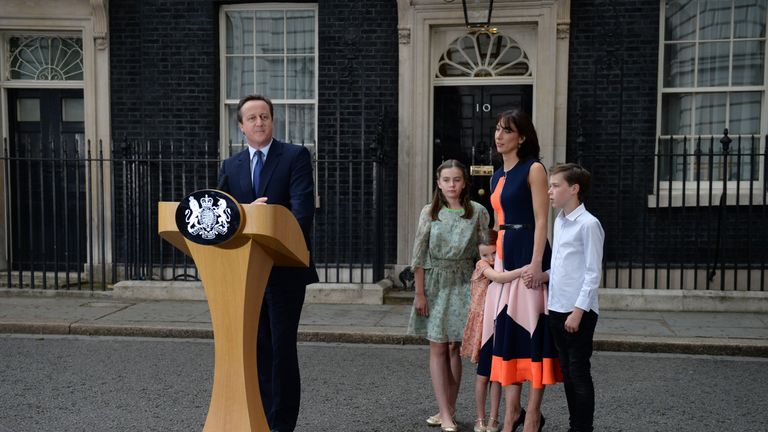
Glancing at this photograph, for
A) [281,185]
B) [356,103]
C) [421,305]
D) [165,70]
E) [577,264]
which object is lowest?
[421,305]

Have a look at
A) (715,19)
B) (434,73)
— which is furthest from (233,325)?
(715,19)

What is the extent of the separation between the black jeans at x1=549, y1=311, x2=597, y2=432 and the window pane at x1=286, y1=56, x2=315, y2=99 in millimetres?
6704

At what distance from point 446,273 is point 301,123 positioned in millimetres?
5896

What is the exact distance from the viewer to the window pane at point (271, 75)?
10.2m

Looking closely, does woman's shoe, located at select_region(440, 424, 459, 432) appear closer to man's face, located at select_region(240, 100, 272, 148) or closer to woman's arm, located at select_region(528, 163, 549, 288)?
woman's arm, located at select_region(528, 163, 549, 288)

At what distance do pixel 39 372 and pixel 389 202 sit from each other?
16.1 ft

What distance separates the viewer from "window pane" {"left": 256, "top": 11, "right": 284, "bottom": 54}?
33.2ft

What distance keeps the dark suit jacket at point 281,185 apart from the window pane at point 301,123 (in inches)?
241

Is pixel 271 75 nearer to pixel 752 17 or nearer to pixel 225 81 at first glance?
pixel 225 81

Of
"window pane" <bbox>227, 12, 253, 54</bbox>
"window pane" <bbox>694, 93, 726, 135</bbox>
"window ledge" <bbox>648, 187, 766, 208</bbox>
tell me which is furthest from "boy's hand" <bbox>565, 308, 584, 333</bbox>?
"window pane" <bbox>227, 12, 253, 54</bbox>

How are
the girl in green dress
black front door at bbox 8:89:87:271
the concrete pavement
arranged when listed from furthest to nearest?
black front door at bbox 8:89:87:271
the concrete pavement
the girl in green dress

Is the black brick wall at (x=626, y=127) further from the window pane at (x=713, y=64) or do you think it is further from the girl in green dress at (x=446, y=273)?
the girl in green dress at (x=446, y=273)

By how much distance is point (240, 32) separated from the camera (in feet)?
33.5

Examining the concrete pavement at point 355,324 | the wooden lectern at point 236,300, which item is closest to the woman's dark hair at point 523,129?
the wooden lectern at point 236,300
